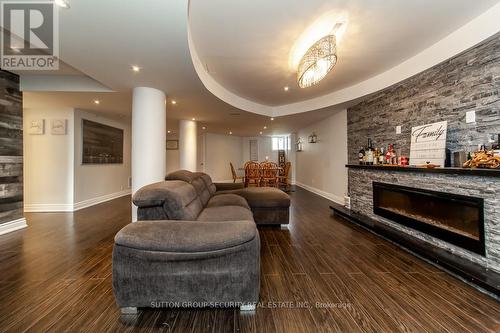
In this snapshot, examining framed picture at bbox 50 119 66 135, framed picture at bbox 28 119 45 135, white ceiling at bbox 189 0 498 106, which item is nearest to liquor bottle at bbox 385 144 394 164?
white ceiling at bbox 189 0 498 106

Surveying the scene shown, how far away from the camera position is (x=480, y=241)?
2084 millimetres

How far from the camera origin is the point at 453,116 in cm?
256

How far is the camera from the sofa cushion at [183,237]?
1.44 meters

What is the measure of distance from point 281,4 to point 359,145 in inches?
135

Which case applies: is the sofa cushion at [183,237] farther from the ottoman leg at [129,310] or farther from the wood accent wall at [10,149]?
the wood accent wall at [10,149]

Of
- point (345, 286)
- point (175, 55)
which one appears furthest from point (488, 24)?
point (175, 55)

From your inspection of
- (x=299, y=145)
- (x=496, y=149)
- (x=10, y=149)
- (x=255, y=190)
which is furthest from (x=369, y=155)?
(x=10, y=149)

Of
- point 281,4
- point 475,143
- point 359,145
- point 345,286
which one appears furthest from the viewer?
point 359,145

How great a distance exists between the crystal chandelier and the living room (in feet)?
0.07

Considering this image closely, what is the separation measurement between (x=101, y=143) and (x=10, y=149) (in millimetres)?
2407

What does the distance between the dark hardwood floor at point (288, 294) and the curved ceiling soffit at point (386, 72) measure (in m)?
2.52

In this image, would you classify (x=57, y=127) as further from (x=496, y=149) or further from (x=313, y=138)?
(x=496, y=149)

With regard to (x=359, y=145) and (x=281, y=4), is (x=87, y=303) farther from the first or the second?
(x=359, y=145)

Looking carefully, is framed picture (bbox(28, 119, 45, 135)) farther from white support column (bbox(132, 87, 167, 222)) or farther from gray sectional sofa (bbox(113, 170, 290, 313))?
gray sectional sofa (bbox(113, 170, 290, 313))
